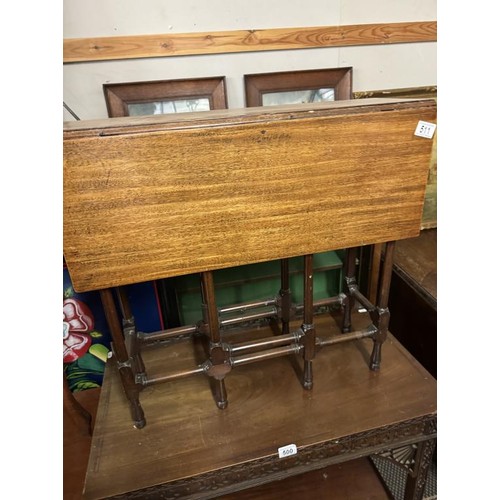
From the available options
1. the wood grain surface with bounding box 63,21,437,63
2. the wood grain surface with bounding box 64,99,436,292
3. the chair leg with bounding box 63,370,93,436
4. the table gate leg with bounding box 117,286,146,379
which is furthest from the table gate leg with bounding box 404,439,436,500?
the wood grain surface with bounding box 63,21,437,63

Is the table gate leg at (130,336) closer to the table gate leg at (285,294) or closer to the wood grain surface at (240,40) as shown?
the table gate leg at (285,294)

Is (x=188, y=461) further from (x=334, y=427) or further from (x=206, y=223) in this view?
(x=206, y=223)

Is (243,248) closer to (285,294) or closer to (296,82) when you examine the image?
(285,294)

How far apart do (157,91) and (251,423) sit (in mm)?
981

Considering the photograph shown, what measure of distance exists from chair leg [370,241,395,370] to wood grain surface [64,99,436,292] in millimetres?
167

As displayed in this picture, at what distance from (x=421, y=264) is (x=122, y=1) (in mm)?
1296

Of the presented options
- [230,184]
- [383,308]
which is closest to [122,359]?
[230,184]

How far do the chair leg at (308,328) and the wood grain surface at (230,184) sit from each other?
12 cm

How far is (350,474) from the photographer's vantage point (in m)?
1.21

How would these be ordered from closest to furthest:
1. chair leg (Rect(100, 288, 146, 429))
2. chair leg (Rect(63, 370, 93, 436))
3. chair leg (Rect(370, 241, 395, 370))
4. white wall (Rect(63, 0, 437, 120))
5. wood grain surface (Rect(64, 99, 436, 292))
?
1. wood grain surface (Rect(64, 99, 436, 292))
2. chair leg (Rect(100, 288, 146, 429))
3. chair leg (Rect(370, 241, 395, 370))
4. white wall (Rect(63, 0, 437, 120))
5. chair leg (Rect(63, 370, 93, 436))

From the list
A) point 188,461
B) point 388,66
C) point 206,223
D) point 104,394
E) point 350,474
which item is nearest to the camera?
point 206,223

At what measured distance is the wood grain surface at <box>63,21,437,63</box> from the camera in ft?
3.65

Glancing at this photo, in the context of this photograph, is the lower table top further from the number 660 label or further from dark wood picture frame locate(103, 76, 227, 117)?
dark wood picture frame locate(103, 76, 227, 117)
